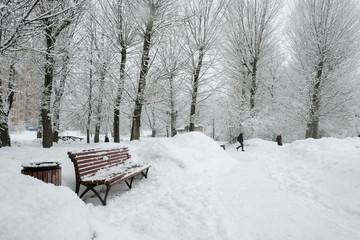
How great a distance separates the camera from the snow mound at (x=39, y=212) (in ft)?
5.68

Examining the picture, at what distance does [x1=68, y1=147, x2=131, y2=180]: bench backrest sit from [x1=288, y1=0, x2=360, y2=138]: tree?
15067 mm

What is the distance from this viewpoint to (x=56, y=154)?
5082 mm

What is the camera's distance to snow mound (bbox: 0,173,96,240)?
1.73 meters

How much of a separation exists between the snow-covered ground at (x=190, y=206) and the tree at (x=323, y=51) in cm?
1165

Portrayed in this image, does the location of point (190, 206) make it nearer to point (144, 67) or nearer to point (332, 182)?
point (332, 182)

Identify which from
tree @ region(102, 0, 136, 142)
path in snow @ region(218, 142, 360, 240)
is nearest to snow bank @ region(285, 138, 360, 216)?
path in snow @ region(218, 142, 360, 240)

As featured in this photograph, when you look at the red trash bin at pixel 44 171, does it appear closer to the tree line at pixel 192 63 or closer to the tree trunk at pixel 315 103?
the tree line at pixel 192 63

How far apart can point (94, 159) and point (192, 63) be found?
10.2 meters

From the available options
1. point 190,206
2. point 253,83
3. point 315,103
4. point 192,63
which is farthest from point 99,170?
point 315,103

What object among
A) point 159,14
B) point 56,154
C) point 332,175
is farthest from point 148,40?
point 332,175

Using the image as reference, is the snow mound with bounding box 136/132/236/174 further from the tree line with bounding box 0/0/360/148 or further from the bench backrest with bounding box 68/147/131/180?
the tree line with bounding box 0/0/360/148

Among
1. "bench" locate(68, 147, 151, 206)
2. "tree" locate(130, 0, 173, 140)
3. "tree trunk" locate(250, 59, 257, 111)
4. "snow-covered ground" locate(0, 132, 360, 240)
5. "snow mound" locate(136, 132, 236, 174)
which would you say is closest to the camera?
"snow-covered ground" locate(0, 132, 360, 240)

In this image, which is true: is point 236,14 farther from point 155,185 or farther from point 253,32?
point 155,185

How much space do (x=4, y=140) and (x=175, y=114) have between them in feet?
36.6
